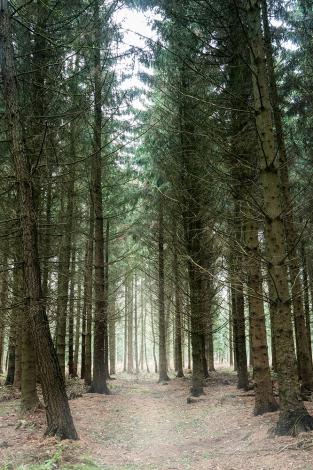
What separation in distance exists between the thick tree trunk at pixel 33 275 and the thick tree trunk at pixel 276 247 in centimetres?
340

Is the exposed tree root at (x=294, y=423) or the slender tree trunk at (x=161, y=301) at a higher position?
the slender tree trunk at (x=161, y=301)

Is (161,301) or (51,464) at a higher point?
(161,301)

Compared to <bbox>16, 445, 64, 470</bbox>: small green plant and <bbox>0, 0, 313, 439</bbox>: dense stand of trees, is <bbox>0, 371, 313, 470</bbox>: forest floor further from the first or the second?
<bbox>0, 0, 313, 439</bbox>: dense stand of trees

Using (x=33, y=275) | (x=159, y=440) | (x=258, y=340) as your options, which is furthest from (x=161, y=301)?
(x=33, y=275)

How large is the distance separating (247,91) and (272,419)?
6765mm

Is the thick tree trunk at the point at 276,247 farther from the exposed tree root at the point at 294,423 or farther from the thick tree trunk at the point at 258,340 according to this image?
the thick tree trunk at the point at 258,340

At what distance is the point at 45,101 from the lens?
342 inches

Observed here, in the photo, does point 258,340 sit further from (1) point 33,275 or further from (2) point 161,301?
(2) point 161,301

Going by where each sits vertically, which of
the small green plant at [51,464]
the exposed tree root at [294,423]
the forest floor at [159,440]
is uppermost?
the exposed tree root at [294,423]

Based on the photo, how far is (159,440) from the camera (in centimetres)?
715

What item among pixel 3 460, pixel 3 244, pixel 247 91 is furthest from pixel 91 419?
pixel 247 91

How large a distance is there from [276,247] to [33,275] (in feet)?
13.0

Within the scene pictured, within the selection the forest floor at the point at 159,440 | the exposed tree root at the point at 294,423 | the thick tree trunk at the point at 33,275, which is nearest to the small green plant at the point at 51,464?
the forest floor at the point at 159,440

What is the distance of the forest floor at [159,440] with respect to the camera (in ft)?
16.6
